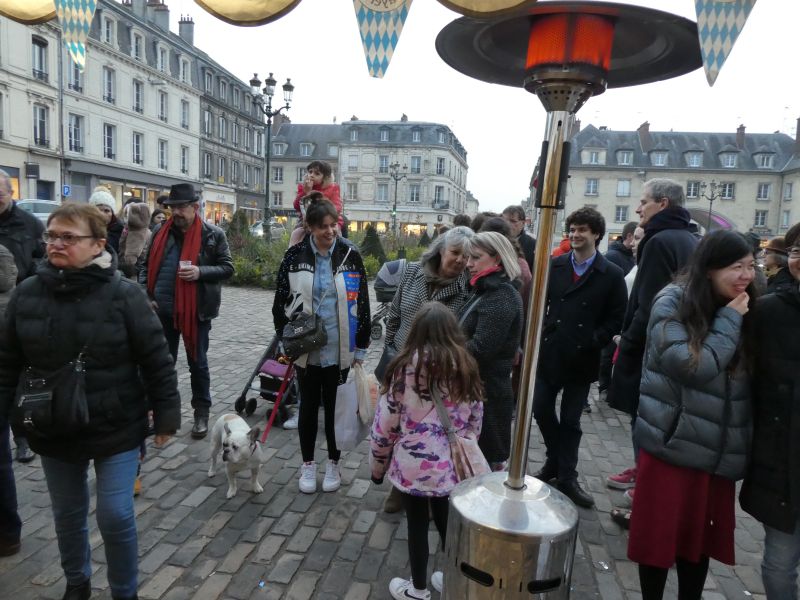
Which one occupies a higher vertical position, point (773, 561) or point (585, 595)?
point (773, 561)

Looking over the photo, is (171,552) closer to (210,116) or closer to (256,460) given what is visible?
(256,460)

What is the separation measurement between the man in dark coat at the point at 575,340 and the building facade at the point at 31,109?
29.4 meters

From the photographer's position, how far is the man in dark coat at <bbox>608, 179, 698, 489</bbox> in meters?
3.34

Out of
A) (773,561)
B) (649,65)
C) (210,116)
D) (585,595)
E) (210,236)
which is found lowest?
(585,595)

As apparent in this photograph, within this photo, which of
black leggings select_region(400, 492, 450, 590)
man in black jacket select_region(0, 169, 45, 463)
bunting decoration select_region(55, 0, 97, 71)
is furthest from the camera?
man in black jacket select_region(0, 169, 45, 463)

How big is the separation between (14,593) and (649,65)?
379 centimetres

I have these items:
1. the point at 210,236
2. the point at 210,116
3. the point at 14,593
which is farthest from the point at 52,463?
the point at 210,116

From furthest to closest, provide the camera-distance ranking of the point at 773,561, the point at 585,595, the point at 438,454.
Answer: the point at 585,595 → the point at 438,454 → the point at 773,561

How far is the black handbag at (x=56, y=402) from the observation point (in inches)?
90.2

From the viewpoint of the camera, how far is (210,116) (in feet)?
145

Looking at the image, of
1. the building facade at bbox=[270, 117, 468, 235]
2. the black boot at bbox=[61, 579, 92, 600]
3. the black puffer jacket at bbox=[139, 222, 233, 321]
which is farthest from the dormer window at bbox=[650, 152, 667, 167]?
the black boot at bbox=[61, 579, 92, 600]

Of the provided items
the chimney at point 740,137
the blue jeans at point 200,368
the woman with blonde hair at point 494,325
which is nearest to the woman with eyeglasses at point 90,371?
the woman with blonde hair at point 494,325

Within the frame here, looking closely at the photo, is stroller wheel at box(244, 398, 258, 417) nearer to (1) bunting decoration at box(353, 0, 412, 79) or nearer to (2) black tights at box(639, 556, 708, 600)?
(2) black tights at box(639, 556, 708, 600)

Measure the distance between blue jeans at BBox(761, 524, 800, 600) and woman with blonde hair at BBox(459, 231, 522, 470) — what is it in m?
1.48
